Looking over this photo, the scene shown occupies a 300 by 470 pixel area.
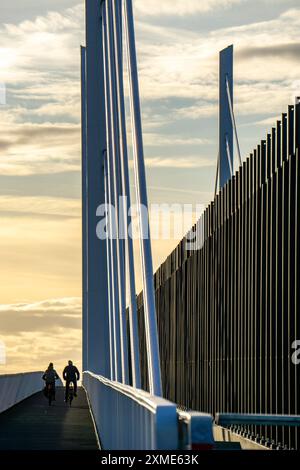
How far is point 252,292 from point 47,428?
1045 cm

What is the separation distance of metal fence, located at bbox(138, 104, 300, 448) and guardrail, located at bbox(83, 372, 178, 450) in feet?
6.99

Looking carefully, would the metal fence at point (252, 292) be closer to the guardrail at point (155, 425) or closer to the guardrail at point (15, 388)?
the guardrail at point (155, 425)

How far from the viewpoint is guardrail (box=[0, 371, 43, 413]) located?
4125cm

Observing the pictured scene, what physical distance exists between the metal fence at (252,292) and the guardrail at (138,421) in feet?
6.99

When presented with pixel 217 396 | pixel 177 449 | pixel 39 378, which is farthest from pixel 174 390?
pixel 39 378

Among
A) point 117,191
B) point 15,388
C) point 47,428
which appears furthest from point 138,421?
point 15,388

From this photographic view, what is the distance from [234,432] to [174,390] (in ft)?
50.6

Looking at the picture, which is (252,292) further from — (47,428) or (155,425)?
(155,425)

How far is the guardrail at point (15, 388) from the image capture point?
41250mm

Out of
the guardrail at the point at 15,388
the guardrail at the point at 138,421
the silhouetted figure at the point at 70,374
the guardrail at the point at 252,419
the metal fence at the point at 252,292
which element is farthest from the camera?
the silhouetted figure at the point at 70,374

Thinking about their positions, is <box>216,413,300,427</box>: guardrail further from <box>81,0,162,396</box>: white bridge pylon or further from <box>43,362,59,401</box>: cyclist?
<box>43,362,59,401</box>: cyclist

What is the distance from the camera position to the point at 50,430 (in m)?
29.3

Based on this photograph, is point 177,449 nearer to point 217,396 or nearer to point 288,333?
point 288,333

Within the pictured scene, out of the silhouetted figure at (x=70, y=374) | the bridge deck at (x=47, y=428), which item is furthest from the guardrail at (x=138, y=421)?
the silhouetted figure at (x=70, y=374)
